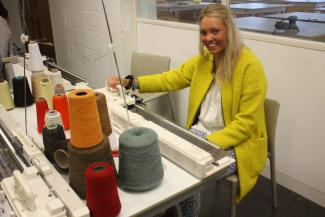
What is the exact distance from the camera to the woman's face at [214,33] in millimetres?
1546

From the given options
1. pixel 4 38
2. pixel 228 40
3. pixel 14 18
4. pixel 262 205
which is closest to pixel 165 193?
pixel 228 40

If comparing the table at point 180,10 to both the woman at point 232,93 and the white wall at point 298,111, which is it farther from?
the woman at point 232,93

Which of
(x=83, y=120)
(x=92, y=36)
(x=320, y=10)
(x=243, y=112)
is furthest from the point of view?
(x=92, y=36)

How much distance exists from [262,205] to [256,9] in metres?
1.33

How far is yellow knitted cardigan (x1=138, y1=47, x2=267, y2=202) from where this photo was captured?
1513 mm

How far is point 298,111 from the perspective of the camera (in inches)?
79.0

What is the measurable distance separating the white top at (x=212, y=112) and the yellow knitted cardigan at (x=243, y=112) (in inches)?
1.3

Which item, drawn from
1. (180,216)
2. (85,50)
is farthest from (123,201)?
(85,50)

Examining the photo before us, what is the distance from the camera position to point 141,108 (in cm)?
154

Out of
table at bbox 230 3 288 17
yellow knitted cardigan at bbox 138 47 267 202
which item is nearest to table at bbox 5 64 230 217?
yellow knitted cardigan at bbox 138 47 267 202

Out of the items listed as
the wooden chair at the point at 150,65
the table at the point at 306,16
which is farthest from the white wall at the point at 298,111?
the wooden chair at the point at 150,65

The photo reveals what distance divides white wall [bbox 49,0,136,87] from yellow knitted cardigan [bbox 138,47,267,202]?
4.73 feet

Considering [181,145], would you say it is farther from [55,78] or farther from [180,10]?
[180,10]

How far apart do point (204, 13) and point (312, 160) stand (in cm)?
118
